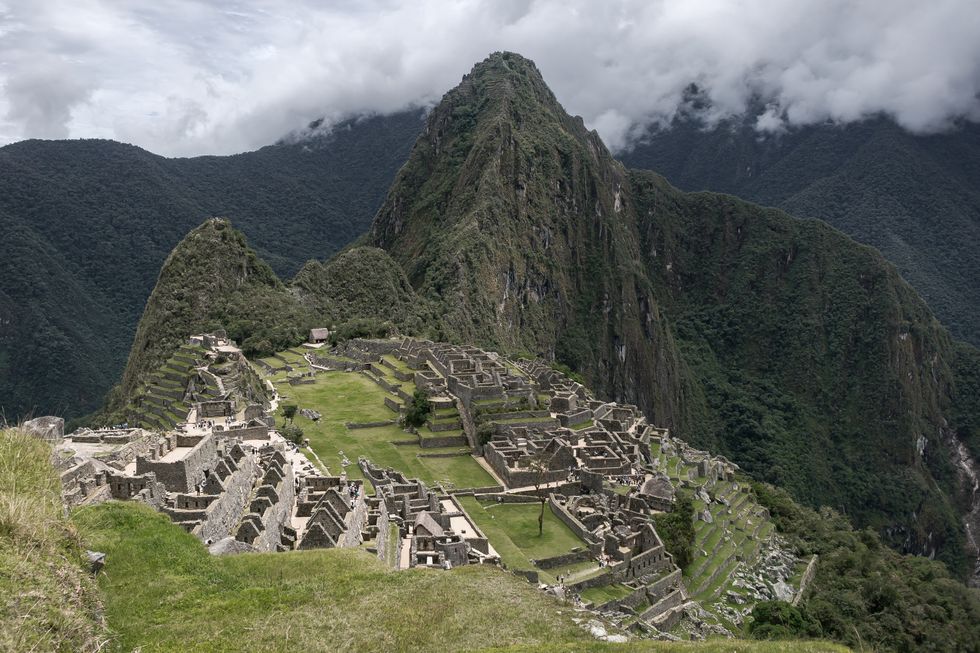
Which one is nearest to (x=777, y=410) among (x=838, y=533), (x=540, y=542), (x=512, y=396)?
(x=838, y=533)

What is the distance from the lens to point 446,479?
117 ft

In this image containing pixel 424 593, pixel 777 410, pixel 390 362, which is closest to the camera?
pixel 424 593

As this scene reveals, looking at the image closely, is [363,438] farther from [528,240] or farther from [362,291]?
[528,240]

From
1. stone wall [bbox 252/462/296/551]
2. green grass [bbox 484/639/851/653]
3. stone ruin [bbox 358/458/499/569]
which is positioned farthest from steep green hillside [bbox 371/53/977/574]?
green grass [bbox 484/639/851/653]

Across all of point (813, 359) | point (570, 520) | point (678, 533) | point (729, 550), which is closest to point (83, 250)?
point (570, 520)

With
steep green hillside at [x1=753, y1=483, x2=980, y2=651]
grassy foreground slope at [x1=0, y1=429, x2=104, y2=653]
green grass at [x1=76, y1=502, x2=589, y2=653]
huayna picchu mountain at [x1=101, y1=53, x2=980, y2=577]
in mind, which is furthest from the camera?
huayna picchu mountain at [x1=101, y1=53, x2=980, y2=577]

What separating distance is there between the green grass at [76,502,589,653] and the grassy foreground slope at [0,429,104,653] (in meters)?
0.83

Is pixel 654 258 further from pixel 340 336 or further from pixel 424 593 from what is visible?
pixel 424 593

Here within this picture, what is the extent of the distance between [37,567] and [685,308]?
189 m

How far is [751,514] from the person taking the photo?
4334 cm

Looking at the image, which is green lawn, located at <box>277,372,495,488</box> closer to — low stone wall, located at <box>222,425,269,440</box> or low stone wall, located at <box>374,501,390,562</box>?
low stone wall, located at <box>222,425,269,440</box>

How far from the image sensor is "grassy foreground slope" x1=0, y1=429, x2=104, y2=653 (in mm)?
9094

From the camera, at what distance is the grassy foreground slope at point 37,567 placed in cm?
909

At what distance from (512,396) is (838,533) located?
925 inches
